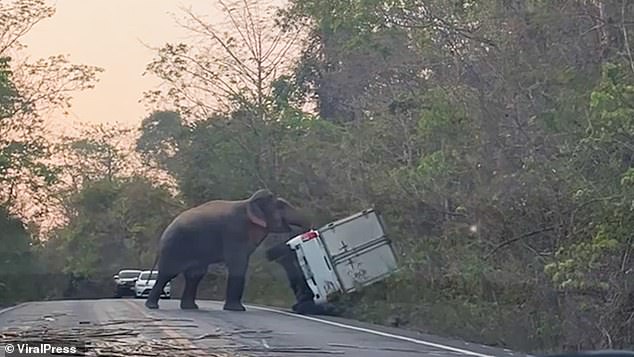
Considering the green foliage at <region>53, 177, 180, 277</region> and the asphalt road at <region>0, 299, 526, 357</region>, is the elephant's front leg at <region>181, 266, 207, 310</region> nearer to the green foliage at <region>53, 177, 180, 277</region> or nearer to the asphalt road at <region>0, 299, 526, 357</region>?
the asphalt road at <region>0, 299, 526, 357</region>

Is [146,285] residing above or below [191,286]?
above

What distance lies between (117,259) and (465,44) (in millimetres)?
13254

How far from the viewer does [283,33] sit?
→ 34594 millimetres

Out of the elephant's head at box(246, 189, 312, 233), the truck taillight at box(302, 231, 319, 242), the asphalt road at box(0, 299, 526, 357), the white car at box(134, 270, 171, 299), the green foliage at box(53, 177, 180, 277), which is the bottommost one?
the asphalt road at box(0, 299, 526, 357)


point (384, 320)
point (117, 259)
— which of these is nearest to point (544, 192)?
point (384, 320)

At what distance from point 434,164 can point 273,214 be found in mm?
4823

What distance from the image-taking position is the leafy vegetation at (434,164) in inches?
666

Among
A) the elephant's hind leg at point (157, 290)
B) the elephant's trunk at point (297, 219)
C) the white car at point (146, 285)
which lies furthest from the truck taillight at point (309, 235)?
the white car at point (146, 285)

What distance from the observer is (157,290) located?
25547 millimetres

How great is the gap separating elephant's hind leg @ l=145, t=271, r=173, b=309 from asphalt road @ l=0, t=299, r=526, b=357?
49cm

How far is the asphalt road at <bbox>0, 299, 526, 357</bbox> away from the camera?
14297 mm

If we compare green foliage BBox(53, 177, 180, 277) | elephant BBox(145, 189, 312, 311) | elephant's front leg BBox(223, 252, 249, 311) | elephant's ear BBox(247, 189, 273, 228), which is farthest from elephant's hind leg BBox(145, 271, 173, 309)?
green foliage BBox(53, 177, 180, 277)

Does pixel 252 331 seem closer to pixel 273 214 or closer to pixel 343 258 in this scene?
pixel 343 258

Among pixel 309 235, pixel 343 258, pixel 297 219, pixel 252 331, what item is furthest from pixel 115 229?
pixel 252 331
